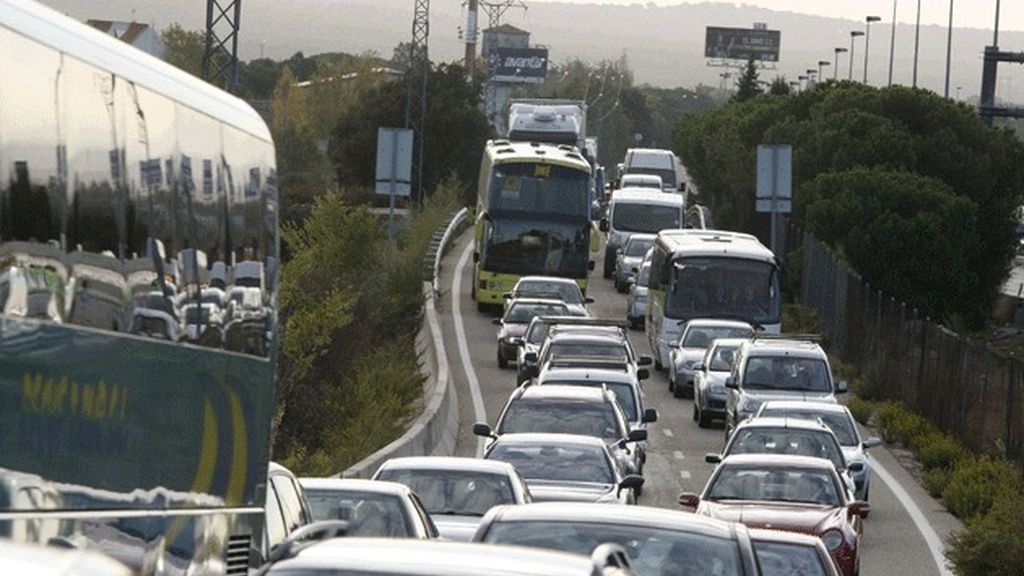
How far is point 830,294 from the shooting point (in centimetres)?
6078

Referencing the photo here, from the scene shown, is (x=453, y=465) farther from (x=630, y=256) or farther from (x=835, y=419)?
(x=630, y=256)

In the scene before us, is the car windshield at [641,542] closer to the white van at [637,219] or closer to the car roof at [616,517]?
the car roof at [616,517]

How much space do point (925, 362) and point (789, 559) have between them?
2806cm

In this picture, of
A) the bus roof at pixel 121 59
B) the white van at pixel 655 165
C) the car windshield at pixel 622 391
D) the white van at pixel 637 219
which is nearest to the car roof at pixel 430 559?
the bus roof at pixel 121 59

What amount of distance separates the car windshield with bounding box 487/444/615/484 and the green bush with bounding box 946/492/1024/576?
438cm

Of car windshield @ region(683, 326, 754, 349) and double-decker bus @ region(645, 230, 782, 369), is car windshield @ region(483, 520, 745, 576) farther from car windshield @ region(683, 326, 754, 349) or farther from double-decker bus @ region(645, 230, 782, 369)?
double-decker bus @ region(645, 230, 782, 369)

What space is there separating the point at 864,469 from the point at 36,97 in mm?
22481

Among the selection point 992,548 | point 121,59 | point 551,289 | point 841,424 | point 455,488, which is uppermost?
point 121,59

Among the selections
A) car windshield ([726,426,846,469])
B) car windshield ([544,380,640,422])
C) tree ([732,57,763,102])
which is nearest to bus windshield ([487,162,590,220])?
car windshield ([544,380,640,422])

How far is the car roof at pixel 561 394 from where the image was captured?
29.6m

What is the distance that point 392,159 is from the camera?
2125 inches

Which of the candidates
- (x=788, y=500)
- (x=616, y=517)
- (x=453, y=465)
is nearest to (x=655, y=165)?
(x=788, y=500)

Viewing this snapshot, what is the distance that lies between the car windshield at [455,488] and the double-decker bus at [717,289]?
29.3 metres

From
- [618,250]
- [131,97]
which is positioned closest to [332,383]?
[618,250]
